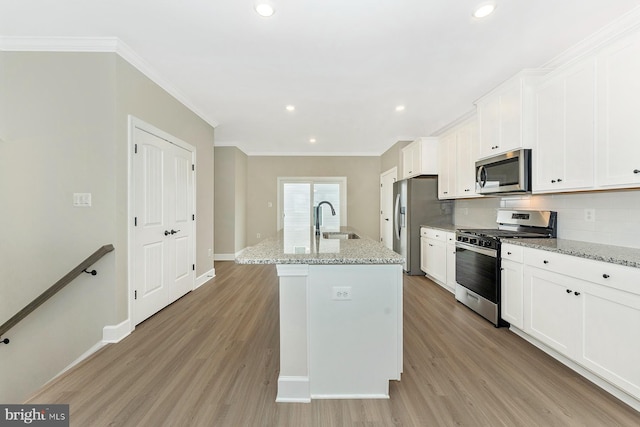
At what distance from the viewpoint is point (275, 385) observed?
1809 mm

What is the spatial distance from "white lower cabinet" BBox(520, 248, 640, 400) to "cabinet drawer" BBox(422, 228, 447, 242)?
149 centimetres

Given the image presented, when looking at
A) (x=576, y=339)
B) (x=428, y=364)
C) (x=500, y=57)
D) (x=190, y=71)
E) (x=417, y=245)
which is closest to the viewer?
(x=576, y=339)

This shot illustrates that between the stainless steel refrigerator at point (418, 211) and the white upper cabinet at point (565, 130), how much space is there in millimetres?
1991

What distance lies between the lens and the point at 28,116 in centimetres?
235

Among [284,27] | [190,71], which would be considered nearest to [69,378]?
[190,71]

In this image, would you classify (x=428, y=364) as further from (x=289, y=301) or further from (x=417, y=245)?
(x=417, y=245)

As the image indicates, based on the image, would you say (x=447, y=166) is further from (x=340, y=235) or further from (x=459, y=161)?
(x=340, y=235)

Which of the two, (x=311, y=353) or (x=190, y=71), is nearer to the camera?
(x=311, y=353)

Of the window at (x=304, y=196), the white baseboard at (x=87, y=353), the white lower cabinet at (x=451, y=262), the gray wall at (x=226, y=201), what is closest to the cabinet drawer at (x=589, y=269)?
the white lower cabinet at (x=451, y=262)

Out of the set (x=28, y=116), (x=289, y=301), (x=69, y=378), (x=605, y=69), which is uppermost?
(x=605, y=69)

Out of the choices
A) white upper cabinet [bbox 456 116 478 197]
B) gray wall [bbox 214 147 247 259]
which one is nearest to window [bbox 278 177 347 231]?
gray wall [bbox 214 147 247 259]

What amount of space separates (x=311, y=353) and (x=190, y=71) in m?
2.93

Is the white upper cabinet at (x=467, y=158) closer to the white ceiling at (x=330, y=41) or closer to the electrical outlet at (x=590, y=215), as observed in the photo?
the white ceiling at (x=330, y=41)

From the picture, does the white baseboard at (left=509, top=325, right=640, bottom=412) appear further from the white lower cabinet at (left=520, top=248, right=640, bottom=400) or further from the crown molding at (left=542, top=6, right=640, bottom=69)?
the crown molding at (left=542, top=6, right=640, bottom=69)
